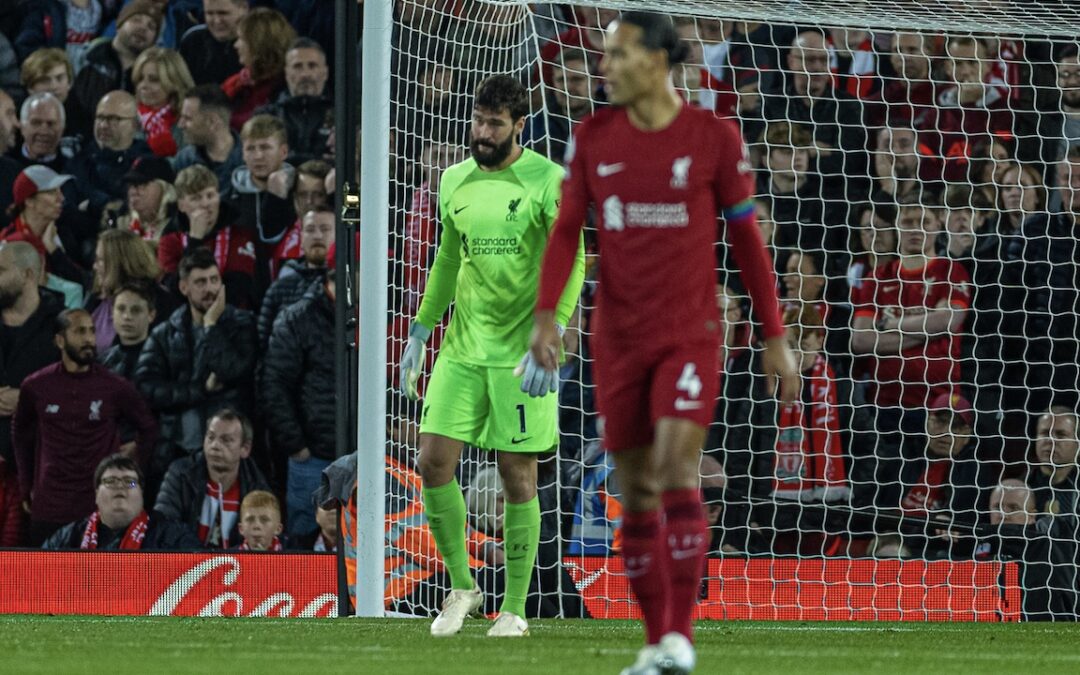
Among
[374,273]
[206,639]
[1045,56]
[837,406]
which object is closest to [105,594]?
[374,273]

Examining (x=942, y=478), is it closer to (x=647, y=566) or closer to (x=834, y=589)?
(x=834, y=589)

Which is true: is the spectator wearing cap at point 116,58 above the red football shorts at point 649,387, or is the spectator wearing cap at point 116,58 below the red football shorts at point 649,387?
above

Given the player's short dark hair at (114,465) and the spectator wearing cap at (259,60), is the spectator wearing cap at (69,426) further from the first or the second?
the spectator wearing cap at (259,60)

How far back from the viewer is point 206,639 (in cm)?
620

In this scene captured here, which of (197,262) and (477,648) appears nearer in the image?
(477,648)

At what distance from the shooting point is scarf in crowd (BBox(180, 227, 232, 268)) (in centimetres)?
1091

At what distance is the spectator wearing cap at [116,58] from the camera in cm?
1145

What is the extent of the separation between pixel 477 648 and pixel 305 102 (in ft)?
20.6

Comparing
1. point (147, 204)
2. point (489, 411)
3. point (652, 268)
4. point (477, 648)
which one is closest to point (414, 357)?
point (489, 411)

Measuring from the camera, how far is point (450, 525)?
693cm

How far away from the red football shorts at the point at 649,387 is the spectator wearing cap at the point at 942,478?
5.17 m

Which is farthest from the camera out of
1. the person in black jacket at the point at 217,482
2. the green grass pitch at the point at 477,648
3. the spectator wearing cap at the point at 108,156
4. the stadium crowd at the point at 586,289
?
the spectator wearing cap at the point at 108,156

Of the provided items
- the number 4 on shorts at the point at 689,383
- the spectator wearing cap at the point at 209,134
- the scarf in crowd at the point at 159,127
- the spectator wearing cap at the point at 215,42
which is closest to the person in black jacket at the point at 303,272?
the spectator wearing cap at the point at 209,134

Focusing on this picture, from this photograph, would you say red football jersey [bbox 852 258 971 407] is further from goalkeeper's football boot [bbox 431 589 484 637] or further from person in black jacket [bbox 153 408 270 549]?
goalkeeper's football boot [bbox 431 589 484 637]
